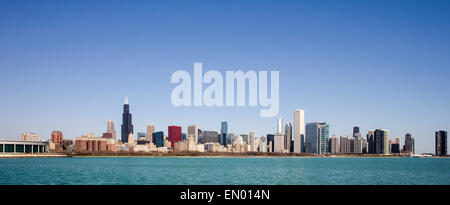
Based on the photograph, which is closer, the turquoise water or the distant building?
the turquoise water

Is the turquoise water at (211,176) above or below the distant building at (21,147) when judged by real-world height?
above

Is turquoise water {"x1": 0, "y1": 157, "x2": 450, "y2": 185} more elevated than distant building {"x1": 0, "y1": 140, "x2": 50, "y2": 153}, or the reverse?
turquoise water {"x1": 0, "y1": 157, "x2": 450, "y2": 185}

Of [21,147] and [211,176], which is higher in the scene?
[211,176]

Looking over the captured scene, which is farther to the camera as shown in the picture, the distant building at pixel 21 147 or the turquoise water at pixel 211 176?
the distant building at pixel 21 147

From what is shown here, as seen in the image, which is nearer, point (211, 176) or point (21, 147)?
point (211, 176)
